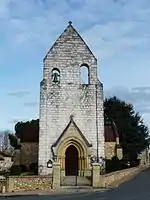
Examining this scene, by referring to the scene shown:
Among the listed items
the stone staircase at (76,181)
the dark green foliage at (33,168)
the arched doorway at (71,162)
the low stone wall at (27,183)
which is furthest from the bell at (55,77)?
the low stone wall at (27,183)

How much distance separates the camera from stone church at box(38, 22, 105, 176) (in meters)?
33.7

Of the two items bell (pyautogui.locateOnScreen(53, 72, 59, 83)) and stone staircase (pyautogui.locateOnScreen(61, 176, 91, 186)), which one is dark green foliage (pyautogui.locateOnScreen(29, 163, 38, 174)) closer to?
stone staircase (pyautogui.locateOnScreen(61, 176, 91, 186))

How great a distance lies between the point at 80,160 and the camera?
3422 cm

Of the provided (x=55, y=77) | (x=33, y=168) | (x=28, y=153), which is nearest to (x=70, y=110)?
(x=55, y=77)

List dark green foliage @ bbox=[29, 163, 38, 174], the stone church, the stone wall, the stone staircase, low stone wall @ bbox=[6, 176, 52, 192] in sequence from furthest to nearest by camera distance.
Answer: the stone wall
dark green foliage @ bbox=[29, 163, 38, 174]
the stone church
the stone staircase
low stone wall @ bbox=[6, 176, 52, 192]

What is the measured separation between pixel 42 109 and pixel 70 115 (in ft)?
8.36

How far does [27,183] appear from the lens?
1024 inches

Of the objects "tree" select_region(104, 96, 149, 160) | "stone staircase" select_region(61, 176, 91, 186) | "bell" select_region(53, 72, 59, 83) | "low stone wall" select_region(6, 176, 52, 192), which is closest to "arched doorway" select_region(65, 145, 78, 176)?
"stone staircase" select_region(61, 176, 91, 186)

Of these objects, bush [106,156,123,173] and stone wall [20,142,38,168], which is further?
stone wall [20,142,38,168]

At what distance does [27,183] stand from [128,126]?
32123 millimetres

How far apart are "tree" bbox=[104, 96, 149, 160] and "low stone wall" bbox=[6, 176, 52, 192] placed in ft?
91.9

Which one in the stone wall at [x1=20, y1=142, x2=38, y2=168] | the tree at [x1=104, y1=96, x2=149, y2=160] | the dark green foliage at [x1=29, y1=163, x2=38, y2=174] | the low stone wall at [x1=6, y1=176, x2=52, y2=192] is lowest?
the low stone wall at [x1=6, y1=176, x2=52, y2=192]

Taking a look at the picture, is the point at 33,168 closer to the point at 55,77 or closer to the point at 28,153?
the point at 28,153

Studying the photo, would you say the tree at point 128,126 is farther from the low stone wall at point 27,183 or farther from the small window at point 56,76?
the low stone wall at point 27,183
